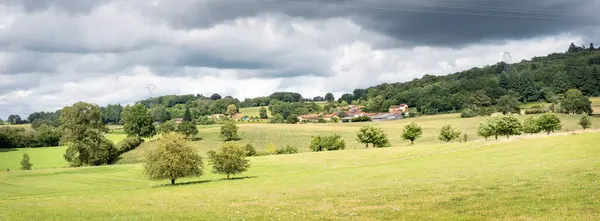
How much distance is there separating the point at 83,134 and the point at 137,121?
129 feet

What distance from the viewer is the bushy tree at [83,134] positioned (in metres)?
111

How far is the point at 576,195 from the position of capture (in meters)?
23.2

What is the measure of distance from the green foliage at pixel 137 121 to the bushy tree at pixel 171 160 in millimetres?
92052

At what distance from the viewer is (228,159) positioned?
69.3m

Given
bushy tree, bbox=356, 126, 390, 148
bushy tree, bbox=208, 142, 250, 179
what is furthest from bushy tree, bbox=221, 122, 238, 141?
bushy tree, bbox=208, 142, 250, 179

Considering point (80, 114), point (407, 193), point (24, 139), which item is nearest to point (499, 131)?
point (407, 193)

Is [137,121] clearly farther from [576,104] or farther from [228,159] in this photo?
[576,104]

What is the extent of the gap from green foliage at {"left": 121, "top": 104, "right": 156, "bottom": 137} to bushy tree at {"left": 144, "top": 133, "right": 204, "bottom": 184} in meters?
92.1

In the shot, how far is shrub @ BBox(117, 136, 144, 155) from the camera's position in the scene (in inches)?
5296

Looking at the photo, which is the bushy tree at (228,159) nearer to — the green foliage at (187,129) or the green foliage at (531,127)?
the green foliage at (531,127)

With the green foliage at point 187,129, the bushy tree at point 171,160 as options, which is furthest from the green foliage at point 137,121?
the bushy tree at point 171,160

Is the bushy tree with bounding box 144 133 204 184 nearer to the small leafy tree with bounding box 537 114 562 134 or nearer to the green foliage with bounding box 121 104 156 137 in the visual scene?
the green foliage with bounding box 121 104 156 137

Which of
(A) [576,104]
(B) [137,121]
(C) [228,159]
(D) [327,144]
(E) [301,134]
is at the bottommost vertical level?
(D) [327,144]

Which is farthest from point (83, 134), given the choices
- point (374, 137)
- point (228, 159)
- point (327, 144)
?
point (374, 137)
